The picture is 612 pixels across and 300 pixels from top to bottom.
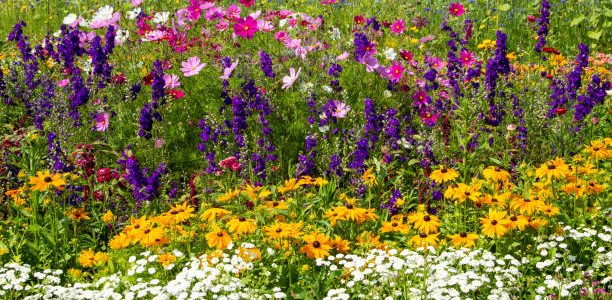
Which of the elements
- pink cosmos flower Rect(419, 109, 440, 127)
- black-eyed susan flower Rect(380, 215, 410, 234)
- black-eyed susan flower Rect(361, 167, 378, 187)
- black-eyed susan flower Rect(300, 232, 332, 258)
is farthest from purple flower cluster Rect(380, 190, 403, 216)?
pink cosmos flower Rect(419, 109, 440, 127)

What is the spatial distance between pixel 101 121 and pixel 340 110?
1.63m

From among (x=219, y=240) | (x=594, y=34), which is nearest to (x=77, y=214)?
(x=219, y=240)

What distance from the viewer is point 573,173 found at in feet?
12.6

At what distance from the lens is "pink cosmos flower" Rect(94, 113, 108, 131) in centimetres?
498

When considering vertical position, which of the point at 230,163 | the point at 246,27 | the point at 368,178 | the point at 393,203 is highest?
the point at 246,27

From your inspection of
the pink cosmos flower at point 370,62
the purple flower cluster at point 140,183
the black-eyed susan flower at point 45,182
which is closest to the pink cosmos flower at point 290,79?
the pink cosmos flower at point 370,62

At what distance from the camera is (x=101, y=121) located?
5012 mm

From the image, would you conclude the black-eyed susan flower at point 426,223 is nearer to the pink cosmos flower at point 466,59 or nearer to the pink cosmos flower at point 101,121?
the pink cosmos flower at point 101,121

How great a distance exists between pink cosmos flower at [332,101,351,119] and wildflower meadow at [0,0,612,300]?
25 millimetres

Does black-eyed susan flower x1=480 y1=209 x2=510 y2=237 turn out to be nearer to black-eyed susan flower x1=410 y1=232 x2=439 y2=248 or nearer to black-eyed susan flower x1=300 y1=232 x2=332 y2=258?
black-eyed susan flower x1=410 y1=232 x2=439 y2=248

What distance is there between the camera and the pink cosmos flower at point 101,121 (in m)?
4.98

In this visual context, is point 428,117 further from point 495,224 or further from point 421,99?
point 495,224

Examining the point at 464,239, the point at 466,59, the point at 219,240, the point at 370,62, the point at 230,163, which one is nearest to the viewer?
the point at 219,240

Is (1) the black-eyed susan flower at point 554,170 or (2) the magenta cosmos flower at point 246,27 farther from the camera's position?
(2) the magenta cosmos flower at point 246,27
